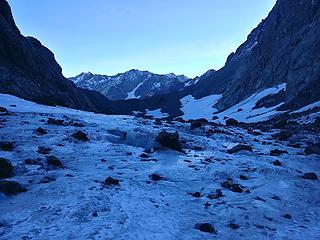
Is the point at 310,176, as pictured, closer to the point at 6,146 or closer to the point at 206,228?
the point at 206,228

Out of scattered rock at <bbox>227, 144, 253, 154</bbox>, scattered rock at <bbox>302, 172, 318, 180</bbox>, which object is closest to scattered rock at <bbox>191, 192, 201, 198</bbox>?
scattered rock at <bbox>302, 172, 318, 180</bbox>

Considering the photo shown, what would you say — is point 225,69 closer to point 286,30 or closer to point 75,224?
point 286,30

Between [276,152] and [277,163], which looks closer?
[277,163]

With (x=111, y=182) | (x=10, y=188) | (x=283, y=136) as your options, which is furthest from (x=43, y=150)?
(x=283, y=136)

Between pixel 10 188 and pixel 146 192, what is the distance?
597cm

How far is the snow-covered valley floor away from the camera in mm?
13781

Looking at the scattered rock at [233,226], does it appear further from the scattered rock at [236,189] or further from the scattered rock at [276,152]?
the scattered rock at [276,152]

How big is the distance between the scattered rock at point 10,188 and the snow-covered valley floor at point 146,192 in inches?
16.2

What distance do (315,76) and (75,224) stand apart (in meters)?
80.8

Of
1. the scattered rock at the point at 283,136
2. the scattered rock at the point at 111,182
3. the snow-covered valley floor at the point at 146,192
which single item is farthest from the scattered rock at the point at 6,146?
the scattered rock at the point at 283,136

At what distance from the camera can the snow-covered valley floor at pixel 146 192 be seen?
45.2 ft

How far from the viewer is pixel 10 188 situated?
54.0 ft

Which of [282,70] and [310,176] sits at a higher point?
[282,70]

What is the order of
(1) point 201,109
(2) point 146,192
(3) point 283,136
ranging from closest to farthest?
(2) point 146,192, (3) point 283,136, (1) point 201,109
